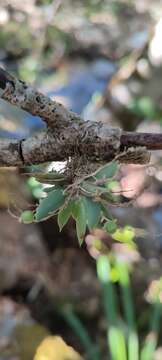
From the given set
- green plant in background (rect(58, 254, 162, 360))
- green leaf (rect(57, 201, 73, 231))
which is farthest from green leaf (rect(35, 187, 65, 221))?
green plant in background (rect(58, 254, 162, 360))

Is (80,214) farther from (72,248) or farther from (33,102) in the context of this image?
(72,248)

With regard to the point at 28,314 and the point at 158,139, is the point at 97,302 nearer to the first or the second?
the point at 28,314

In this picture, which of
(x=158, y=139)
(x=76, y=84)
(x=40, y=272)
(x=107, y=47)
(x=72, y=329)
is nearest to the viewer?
(x=158, y=139)

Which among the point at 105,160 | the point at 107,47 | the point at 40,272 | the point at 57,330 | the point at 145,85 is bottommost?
the point at 57,330

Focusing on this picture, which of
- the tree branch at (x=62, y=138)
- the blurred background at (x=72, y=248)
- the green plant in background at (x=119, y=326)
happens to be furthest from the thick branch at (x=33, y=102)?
the blurred background at (x=72, y=248)

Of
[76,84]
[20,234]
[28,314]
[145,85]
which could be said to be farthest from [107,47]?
[28,314]

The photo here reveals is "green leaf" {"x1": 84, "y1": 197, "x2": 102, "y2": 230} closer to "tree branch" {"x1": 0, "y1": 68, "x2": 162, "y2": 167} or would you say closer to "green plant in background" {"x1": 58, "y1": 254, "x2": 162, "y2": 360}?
"tree branch" {"x1": 0, "y1": 68, "x2": 162, "y2": 167}
